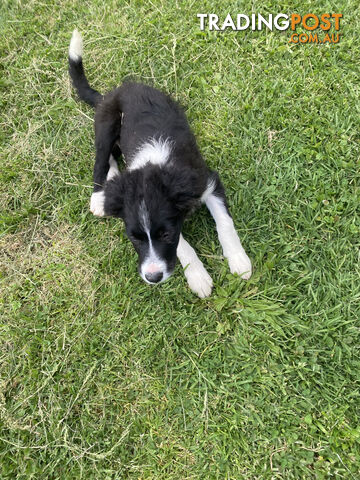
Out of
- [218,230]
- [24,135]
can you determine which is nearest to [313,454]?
[218,230]

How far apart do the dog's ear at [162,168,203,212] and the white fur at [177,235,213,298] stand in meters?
0.52

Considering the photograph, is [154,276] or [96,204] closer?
[154,276]

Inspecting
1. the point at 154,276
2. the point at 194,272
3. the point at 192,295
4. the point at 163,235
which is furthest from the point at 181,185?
the point at 192,295

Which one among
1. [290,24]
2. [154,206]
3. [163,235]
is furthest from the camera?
[290,24]

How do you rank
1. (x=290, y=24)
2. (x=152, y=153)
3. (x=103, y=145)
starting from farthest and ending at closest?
(x=290, y=24)
(x=103, y=145)
(x=152, y=153)

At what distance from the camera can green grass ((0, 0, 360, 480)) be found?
2.45m

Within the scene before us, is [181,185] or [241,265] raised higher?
[181,185]

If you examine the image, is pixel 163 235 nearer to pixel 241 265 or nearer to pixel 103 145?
pixel 241 265

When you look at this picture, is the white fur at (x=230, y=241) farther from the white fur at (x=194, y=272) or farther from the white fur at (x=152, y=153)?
the white fur at (x=152, y=153)

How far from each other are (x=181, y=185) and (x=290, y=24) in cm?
224

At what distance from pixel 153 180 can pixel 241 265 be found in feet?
3.08

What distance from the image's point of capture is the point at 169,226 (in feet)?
7.86

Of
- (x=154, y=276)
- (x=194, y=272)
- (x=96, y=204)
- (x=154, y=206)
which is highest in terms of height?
(x=154, y=206)

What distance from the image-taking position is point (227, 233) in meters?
2.77
